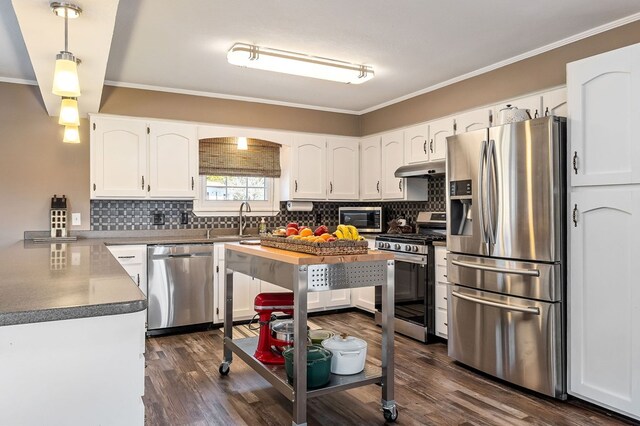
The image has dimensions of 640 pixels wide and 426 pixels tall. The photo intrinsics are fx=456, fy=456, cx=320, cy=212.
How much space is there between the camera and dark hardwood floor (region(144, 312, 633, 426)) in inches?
102

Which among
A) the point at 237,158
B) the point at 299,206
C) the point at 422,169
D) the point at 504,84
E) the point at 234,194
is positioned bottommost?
the point at 299,206

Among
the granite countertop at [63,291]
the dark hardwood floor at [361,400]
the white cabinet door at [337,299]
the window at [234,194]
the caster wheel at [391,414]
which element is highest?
the window at [234,194]

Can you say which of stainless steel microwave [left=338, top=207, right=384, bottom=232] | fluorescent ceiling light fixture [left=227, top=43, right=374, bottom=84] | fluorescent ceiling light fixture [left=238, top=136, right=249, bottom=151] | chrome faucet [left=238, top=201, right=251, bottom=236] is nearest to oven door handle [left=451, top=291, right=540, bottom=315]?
stainless steel microwave [left=338, top=207, right=384, bottom=232]

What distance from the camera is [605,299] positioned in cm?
Result: 267

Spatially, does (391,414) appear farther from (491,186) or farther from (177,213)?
(177,213)

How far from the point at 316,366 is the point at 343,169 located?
3419 mm

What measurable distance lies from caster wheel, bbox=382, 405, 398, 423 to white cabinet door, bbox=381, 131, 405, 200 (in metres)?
2.71

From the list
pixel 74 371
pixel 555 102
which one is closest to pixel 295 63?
Result: pixel 555 102

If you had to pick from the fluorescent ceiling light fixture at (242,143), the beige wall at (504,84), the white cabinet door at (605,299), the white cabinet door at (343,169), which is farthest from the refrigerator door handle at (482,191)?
the fluorescent ceiling light fixture at (242,143)

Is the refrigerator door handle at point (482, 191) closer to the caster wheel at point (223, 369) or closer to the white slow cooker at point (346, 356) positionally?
the white slow cooker at point (346, 356)

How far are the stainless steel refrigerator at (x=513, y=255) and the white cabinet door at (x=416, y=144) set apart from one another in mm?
1060

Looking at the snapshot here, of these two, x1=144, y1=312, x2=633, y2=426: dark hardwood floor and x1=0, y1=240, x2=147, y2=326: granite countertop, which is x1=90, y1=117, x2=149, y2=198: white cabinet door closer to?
x1=144, y1=312, x2=633, y2=426: dark hardwood floor

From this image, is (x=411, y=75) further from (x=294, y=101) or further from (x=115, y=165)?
(x=115, y=165)

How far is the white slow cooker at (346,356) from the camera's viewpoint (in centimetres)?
265
